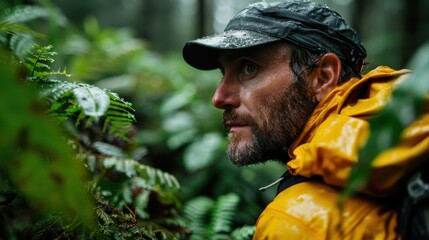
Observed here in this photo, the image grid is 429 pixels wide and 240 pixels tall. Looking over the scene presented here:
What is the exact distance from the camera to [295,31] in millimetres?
2395

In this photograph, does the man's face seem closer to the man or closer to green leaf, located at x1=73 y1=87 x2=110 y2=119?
the man

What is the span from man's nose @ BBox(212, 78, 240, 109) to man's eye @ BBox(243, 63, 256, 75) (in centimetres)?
13

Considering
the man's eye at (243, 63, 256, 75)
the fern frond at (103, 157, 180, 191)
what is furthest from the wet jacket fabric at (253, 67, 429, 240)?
the fern frond at (103, 157, 180, 191)

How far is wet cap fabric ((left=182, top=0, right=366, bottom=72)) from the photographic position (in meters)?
2.38

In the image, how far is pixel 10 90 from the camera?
95 cm

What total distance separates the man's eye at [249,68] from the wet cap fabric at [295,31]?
21cm

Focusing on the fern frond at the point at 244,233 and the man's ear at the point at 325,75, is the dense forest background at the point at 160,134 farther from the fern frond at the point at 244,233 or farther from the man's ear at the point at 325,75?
the man's ear at the point at 325,75

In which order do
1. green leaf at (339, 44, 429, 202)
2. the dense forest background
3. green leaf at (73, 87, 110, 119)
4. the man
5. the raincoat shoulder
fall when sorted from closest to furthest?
green leaf at (339, 44, 429, 202), the raincoat shoulder, green leaf at (73, 87, 110, 119), the man, the dense forest background

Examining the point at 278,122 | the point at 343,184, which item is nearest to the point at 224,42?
the point at 278,122

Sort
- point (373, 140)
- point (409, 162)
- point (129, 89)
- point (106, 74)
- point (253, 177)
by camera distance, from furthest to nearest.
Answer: point (106, 74), point (129, 89), point (253, 177), point (409, 162), point (373, 140)

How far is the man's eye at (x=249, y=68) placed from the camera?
98.7 inches

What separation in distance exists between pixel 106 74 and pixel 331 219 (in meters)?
7.54

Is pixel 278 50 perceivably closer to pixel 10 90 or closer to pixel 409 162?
pixel 409 162

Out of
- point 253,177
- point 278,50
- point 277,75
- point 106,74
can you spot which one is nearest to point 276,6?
point 278,50
